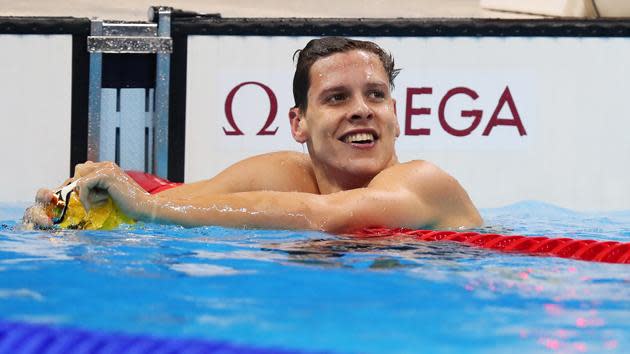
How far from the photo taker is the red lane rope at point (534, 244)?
2.69 metres

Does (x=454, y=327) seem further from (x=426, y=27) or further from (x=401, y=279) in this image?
(x=426, y=27)

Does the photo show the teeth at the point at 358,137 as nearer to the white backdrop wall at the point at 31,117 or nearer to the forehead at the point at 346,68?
the forehead at the point at 346,68

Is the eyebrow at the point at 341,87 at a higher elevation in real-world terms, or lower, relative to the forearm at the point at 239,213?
higher

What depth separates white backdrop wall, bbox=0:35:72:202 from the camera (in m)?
4.62

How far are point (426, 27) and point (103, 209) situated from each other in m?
2.23

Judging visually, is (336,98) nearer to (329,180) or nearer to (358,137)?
(358,137)

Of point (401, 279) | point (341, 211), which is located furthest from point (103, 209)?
point (401, 279)

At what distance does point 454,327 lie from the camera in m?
1.66

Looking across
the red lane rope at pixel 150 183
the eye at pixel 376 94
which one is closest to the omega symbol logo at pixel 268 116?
the red lane rope at pixel 150 183

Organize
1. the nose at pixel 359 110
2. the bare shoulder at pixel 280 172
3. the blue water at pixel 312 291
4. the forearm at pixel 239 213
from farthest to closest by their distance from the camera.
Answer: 1. the bare shoulder at pixel 280 172
2. the nose at pixel 359 110
3. the forearm at pixel 239 213
4. the blue water at pixel 312 291

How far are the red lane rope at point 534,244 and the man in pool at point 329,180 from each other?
0.16 feet

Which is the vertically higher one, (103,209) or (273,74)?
(273,74)

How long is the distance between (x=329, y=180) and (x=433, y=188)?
420mm

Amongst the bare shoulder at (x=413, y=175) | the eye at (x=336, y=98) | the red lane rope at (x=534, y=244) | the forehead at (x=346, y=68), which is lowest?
the red lane rope at (x=534, y=244)
